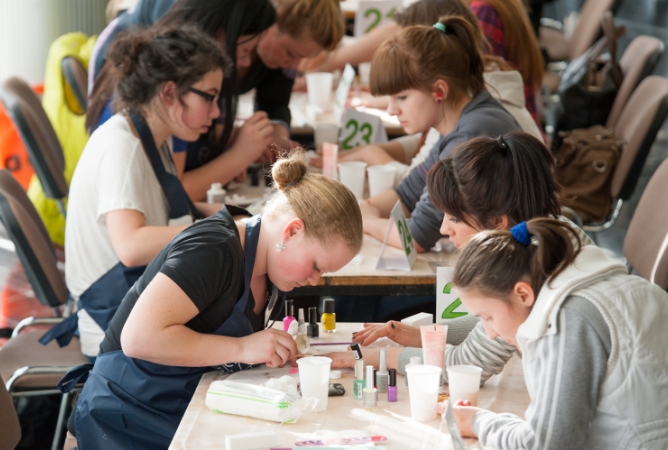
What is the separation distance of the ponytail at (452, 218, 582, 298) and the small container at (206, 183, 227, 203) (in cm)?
182

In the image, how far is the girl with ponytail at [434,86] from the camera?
8.58 ft

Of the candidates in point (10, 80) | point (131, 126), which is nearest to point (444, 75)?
point (131, 126)

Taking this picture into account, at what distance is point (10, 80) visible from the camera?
3.86 m

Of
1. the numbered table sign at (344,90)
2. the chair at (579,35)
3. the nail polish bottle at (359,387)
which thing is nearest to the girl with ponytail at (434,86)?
the nail polish bottle at (359,387)

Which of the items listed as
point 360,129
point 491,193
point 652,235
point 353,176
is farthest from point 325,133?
point 491,193

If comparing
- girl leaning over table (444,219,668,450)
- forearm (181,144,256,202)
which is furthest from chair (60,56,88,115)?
girl leaning over table (444,219,668,450)

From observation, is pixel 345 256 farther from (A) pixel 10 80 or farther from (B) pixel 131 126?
(A) pixel 10 80

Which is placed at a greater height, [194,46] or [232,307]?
[194,46]

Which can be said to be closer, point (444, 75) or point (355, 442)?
point (355, 442)

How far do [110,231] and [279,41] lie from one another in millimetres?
1575

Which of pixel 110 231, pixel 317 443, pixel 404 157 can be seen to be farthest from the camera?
pixel 404 157

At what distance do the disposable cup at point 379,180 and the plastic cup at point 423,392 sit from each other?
5.21 ft

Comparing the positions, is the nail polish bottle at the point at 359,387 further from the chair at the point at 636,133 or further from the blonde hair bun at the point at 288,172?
the chair at the point at 636,133

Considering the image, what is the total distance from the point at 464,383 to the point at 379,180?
62.6 inches
